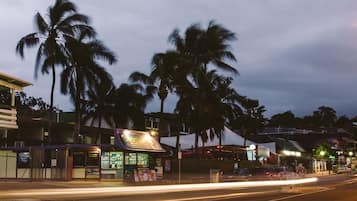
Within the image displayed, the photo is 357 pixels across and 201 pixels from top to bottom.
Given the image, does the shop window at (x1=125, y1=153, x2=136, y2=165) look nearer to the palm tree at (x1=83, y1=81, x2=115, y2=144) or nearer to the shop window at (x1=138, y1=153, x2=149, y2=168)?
the shop window at (x1=138, y1=153, x2=149, y2=168)

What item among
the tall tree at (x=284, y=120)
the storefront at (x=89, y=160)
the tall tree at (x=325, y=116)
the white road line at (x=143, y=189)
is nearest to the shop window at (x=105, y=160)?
the storefront at (x=89, y=160)

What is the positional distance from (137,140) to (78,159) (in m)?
5.16

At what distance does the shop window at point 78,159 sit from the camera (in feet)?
151

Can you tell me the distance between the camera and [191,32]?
57.5 metres

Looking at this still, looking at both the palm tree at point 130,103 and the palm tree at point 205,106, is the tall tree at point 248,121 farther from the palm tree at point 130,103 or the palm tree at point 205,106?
the palm tree at point 130,103

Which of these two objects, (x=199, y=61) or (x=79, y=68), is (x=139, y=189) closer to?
(x=79, y=68)

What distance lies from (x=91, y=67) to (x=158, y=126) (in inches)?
1212

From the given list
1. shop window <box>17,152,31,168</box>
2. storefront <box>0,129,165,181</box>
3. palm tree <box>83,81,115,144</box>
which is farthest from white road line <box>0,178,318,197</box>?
palm tree <box>83,81,115,144</box>

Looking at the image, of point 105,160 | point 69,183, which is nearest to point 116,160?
point 105,160

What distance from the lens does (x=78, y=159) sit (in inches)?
1827

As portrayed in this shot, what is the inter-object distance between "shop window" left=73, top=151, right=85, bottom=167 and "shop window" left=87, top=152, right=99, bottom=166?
1.82ft

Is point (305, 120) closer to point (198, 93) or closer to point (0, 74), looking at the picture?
point (198, 93)

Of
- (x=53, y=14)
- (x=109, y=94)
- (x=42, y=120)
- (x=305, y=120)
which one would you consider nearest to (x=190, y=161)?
(x=109, y=94)

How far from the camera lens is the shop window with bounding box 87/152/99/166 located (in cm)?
4538
